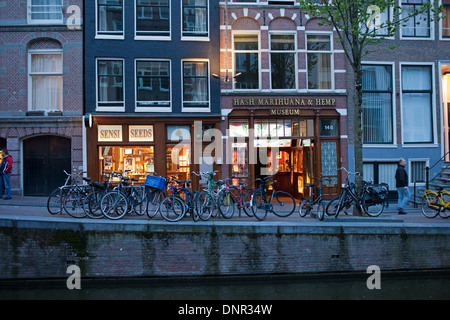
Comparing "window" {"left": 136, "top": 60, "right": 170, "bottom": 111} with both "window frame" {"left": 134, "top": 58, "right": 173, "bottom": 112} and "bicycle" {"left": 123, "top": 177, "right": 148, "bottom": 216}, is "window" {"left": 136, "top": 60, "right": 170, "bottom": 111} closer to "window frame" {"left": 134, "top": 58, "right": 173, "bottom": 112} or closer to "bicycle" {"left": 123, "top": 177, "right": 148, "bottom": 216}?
"window frame" {"left": 134, "top": 58, "right": 173, "bottom": 112}

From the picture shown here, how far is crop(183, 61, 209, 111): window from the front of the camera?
53.3 feet

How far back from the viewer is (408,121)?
16844mm

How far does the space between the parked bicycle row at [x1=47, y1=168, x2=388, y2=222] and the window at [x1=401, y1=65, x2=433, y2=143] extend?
692 cm

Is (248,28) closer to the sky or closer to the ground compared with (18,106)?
closer to the sky

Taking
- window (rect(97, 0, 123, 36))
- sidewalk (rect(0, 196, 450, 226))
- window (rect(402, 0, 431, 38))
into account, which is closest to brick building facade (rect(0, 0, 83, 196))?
window (rect(97, 0, 123, 36))

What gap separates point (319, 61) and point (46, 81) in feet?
36.3

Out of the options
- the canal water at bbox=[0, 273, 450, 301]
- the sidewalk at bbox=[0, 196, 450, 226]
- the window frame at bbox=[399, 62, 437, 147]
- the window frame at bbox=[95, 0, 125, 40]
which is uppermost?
the window frame at bbox=[95, 0, 125, 40]

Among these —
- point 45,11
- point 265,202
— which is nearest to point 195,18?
point 45,11

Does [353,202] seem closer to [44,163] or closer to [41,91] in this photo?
[44,163]

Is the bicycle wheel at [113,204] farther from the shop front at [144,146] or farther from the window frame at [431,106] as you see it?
the window frame at [431,106]
